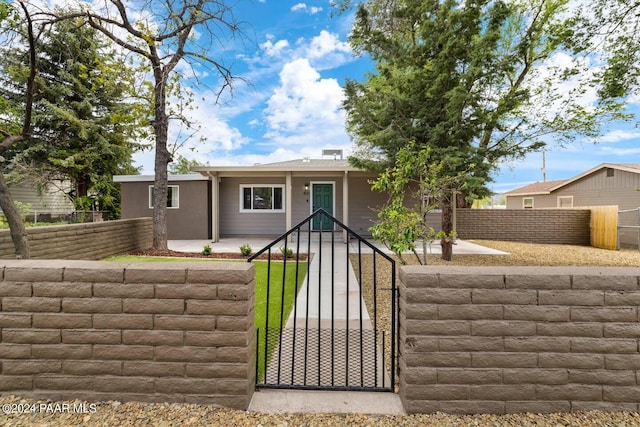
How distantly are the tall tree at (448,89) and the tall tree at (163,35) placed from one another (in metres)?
3.32

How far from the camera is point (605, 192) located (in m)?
13.2

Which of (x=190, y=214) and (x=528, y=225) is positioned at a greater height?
(x=190, y=214)

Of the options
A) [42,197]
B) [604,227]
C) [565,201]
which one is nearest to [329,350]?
[604,227]

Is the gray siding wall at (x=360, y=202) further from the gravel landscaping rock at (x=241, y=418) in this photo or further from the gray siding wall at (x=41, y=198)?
the gray siding wall at (x=41, y=198)

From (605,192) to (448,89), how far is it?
44.0ft

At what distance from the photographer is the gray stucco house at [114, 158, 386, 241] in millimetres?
11039

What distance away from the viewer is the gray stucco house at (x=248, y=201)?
36.2 feet

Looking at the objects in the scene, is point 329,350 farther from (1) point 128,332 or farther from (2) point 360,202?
(2) point 360,202

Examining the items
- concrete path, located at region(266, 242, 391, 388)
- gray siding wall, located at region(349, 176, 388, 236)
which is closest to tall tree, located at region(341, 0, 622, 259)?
concrete path, located at region(266, 242, 391, 388)

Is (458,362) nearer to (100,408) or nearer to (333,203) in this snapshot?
(100,408)

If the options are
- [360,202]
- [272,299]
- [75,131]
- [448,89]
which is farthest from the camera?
[75,131]

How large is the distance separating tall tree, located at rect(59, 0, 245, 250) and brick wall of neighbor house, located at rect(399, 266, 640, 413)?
23.5 feet

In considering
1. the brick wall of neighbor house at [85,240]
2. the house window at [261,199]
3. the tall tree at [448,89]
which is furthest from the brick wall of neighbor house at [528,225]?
the brick wall of neighbor house at [85,240]

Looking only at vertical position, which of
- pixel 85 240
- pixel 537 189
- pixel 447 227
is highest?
pixel 537 189
